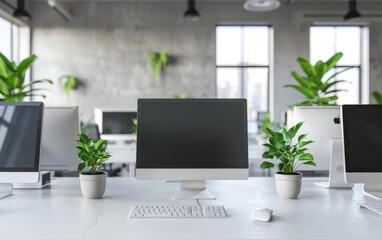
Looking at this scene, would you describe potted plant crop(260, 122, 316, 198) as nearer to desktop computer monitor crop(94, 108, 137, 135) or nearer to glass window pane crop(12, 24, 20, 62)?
desktop computer monitor crop(94, 108, 137, 135)

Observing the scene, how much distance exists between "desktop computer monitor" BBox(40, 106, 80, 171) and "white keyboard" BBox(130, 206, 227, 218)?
739 millimetres

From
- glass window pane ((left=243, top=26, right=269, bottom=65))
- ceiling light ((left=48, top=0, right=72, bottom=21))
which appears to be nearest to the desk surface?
ceiling light ((left=48, top=0, right=72, bottom=21))

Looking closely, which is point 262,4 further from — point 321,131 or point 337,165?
point 337,165

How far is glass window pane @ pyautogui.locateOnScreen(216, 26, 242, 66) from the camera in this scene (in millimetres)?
7609

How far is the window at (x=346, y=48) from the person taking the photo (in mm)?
7609

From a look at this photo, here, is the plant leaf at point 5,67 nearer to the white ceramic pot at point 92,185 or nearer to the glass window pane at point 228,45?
the white ceramic pot at point 92,185

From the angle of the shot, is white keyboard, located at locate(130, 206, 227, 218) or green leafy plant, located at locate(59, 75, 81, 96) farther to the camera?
green leafy plant, located at locate(59, 75, 81, 96)

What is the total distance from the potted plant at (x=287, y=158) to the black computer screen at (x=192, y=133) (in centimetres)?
17

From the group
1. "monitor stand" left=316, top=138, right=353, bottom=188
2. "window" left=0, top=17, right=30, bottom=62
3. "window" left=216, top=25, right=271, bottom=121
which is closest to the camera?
"monitor stand" left=316, top=138, right=353, bottom=188

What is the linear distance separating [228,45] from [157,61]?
157cm

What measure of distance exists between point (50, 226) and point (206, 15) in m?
6.69

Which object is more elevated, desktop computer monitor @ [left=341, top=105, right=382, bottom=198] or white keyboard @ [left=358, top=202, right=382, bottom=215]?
desktop computer monitor @ [left=341, top=105, right=382, bottom=198]

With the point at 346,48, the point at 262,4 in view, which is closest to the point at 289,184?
the point at 262,4

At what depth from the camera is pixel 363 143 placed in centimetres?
183
